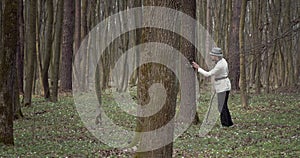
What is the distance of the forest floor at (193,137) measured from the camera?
9352 millimetres

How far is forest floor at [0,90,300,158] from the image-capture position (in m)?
9.35

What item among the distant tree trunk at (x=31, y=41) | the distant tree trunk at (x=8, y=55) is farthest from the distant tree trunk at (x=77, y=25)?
the distant tree trunk at (x=8, y=55)

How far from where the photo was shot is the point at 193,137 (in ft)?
37.1

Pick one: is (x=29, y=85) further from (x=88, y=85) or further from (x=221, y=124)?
(x=88, y=85)

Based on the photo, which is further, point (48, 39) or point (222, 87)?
point (48, 39)

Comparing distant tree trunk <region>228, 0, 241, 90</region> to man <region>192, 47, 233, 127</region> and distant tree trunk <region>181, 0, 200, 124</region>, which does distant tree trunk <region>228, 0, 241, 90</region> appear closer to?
man <region>192, 47, 233, 127</region>

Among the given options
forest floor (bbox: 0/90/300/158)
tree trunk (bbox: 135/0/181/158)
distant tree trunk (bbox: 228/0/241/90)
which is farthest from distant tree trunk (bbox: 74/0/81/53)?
tree trunk (bbox: 135/0/181/158)

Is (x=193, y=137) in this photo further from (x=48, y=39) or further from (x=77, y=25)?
(x=77, y=25)

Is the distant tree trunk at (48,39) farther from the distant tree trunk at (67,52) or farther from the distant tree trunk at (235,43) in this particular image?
the distant tree trunk at (235,43)

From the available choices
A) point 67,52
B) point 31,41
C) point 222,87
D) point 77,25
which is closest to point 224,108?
point 222,87

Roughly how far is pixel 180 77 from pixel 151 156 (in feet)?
20.2

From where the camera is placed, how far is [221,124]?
13.1 meters

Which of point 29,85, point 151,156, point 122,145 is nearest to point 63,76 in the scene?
point 29,85

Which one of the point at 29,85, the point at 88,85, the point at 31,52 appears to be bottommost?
the point at 88,85
